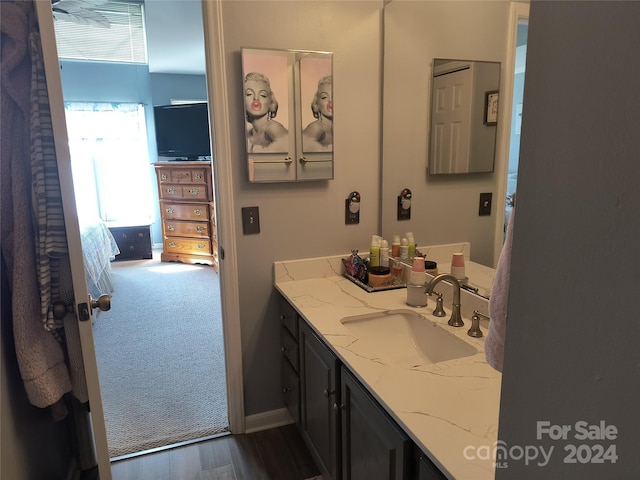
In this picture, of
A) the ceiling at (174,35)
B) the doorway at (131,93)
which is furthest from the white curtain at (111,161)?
the ceiling at (174,35)

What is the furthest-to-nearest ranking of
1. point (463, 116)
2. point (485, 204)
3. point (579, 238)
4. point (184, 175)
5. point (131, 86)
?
point (131, 86)
point (184, 175)
point (463, 116)
point (485, 204)
point (579, 238)

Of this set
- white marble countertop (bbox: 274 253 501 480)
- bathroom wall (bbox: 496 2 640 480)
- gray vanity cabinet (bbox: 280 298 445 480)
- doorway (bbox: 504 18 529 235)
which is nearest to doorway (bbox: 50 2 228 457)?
gray vanity cabinet (bbox: 280 298 445 480)

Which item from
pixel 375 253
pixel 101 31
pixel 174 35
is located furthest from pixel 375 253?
pixel 101 31

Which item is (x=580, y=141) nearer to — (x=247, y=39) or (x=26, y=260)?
(x=26, y=260)

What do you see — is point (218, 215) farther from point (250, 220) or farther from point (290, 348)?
point (290, 348)

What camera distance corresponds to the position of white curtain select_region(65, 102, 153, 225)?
5684 mm

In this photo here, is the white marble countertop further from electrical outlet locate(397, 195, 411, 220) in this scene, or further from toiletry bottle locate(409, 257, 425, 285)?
electrical outlet locate(397, 195, 411, 220)

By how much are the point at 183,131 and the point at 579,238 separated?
5.77 metres

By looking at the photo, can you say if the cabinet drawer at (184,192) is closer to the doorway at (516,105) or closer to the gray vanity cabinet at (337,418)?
the gray vanity cabinet at (337,418)

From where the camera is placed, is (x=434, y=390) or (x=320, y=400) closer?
(x=434, y=390)

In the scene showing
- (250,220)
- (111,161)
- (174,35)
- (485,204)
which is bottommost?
(250,220)

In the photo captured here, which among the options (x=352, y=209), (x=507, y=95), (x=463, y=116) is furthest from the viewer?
(x=352, y=209)

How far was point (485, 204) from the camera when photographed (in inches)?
63.7

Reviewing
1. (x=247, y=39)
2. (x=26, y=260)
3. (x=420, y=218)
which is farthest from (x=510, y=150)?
(x=26, y=260)
